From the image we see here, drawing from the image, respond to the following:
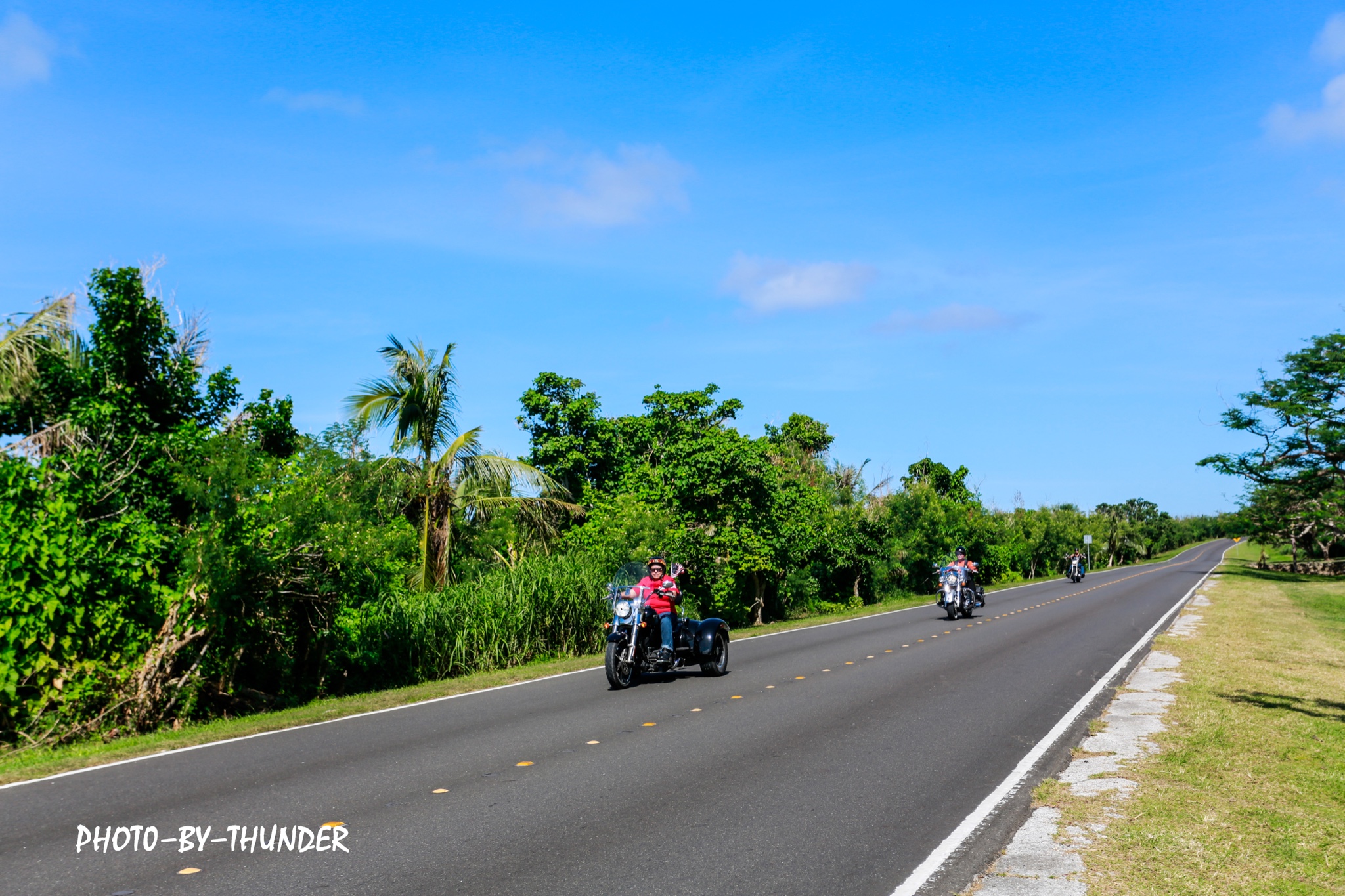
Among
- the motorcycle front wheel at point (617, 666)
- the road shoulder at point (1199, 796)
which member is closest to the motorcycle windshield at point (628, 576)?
the motorcycle front wheel at point (617, 666)

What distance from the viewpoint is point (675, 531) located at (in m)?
25.1

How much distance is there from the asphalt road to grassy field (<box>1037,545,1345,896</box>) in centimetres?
78

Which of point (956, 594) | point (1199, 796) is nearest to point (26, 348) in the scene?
point (1199, 796)

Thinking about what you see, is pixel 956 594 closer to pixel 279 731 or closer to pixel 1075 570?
pixel 279 731

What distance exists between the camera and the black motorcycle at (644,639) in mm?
12828

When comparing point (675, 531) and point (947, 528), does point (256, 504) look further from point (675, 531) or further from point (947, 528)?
point (947, 528)

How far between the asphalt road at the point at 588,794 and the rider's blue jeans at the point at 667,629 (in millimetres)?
585

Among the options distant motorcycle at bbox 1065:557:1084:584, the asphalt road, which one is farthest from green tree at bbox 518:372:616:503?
distant motorcycle at bbox 1065:557:1084:584

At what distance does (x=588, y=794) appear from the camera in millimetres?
7168

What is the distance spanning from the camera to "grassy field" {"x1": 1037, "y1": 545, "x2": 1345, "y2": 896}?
533 centimetres

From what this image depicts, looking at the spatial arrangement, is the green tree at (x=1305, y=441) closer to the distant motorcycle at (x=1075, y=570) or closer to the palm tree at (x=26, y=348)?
the distant motorcycle at (x=1075, y=570)

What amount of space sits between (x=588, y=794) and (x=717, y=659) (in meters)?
6.98

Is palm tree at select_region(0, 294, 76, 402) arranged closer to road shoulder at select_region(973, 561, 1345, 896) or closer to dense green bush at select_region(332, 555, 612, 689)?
dense green bush at select_region(332, 555, 612, 689)

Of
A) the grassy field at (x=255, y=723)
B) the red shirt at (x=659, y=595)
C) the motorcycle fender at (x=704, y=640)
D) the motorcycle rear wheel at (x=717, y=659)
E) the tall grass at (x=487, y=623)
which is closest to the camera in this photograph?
the grassy field at (x=255, y=723)
